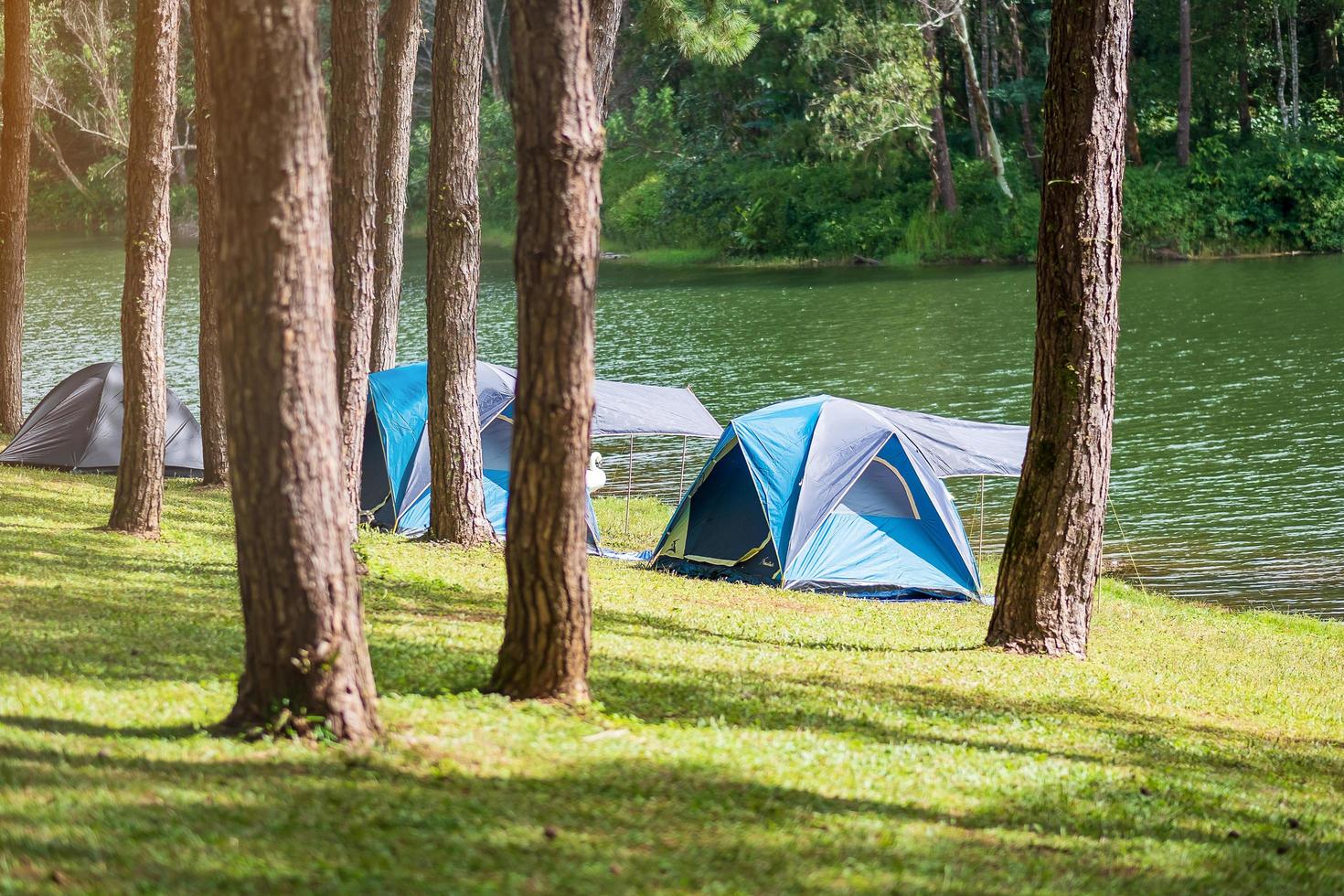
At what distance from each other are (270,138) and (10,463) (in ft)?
41.8

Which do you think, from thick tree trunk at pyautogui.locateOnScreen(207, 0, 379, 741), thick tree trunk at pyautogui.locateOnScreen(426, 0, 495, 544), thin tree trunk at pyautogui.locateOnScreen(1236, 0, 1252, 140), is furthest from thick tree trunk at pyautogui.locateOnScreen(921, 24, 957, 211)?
thick tree trunk at pyautogui.locateOnScreen(207, 0, 379, 741)

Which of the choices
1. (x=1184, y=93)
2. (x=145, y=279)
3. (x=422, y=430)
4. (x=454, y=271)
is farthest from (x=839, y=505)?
(x=1184, y=93)

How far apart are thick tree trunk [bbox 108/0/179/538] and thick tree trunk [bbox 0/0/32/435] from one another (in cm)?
626

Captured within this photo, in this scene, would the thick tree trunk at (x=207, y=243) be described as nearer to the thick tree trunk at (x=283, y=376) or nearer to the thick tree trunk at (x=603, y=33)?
the thick tree trunk at (x=603, y=33)

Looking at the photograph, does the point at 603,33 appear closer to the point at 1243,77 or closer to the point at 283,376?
the point at 283,376

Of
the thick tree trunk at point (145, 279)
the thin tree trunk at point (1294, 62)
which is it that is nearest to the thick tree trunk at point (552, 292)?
the thick tree trunk at point (145, 279)

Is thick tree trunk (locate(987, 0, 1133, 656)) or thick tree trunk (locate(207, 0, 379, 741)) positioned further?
thick tree trunk (locate(987, 0, 1133, 656))

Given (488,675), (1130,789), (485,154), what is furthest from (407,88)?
(485,154)

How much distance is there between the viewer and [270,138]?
4766 mm

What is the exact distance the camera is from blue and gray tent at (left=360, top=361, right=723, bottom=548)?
14.6 meters

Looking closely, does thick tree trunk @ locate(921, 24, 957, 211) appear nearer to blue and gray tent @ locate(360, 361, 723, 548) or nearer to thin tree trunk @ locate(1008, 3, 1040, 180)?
thin tree trunk @ locate(1008, 3, 1040, 180)

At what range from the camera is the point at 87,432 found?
16438 mm

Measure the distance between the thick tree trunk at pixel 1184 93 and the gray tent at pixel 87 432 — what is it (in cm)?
3837

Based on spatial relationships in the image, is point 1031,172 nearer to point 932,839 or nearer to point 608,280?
point 608,280
